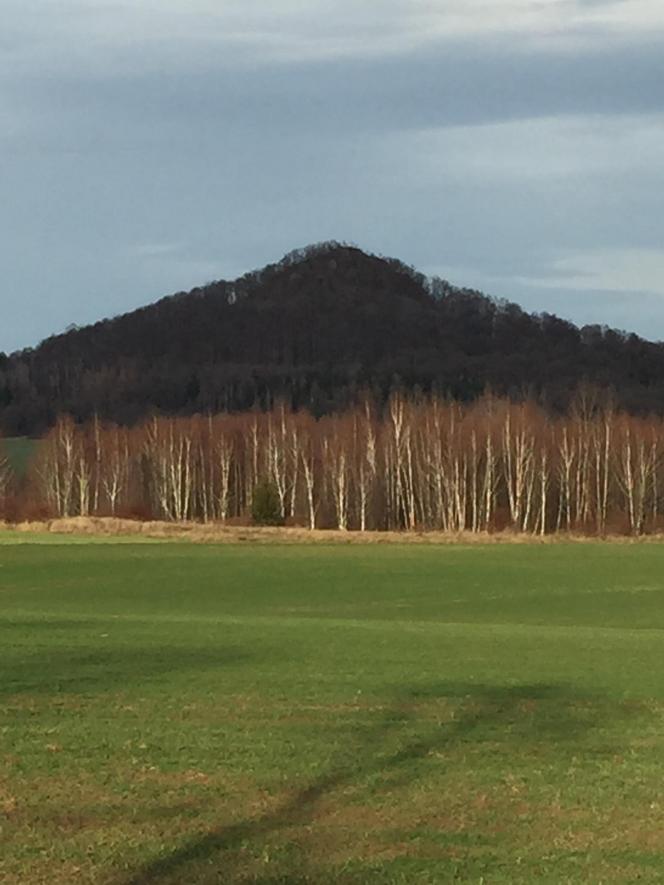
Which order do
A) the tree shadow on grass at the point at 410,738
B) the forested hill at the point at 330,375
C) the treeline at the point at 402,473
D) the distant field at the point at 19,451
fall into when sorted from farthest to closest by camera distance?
the forested hill at the point at 330,375 → the distant field at the point at 19,451 → the treeline at the point at 402,473 → the tree shadow on grass at the point at 410,738

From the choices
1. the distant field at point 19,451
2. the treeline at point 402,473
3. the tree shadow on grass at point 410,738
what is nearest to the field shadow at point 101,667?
the tree shadow on grass at point 410,738

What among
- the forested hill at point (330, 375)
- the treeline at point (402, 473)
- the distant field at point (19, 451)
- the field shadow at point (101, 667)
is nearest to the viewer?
the field shadow at point (101, 667)

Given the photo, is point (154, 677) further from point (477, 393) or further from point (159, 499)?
point (477, 393)

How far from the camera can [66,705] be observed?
17.7 m

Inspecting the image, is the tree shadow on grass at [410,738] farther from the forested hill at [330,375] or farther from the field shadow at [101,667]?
the forested hill at [330,375]

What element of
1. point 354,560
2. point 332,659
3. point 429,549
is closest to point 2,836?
point 332,659

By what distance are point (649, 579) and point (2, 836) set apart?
45.4 m

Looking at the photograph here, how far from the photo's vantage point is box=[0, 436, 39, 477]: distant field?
447 ft

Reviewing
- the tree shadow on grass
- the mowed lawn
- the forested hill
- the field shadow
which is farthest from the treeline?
the tree shadow on grass

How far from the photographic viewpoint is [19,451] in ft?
503

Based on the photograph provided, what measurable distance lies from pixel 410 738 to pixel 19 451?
466 ft

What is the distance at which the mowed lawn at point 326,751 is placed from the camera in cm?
1045

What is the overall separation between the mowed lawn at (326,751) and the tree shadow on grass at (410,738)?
4cm

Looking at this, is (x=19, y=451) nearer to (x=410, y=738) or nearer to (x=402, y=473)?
(x=402, y=473)
